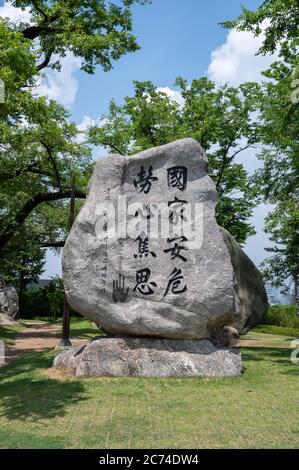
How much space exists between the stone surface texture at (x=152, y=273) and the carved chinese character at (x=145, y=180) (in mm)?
37

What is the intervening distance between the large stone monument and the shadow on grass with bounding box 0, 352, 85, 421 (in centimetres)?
70

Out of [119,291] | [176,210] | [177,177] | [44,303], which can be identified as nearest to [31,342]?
[119,291]

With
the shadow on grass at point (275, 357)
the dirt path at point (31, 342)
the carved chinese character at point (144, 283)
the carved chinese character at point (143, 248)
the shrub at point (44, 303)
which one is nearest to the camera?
the carved chinese character at point (144, 283)

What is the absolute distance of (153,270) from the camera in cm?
931

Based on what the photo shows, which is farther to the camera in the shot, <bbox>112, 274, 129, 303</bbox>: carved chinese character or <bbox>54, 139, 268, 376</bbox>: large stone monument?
<bbox>112, 274, 129, 303</bbox>: carved chinese character

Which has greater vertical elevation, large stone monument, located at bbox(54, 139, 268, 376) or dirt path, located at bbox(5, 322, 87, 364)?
large stone monument, located at bbox(54, 139, 268, 376)

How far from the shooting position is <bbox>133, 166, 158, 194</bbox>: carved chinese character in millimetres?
9727

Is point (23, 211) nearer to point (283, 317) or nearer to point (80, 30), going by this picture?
point (80, 30)

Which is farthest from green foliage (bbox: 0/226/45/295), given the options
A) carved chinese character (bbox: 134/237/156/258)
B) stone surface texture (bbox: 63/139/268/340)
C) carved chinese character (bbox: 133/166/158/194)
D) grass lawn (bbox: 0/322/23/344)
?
carved chinese character (bbox: 134/237/156/258)

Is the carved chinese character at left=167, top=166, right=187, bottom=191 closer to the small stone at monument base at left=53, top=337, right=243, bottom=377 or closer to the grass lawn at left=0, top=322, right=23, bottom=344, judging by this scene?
the small stone at monument base at left=53, top=337, right=243, bottom=377

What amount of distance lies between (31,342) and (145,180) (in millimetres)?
10007

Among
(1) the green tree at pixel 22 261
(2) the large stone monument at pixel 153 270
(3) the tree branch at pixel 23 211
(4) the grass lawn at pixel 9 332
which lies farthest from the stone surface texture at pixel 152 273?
(1) the green tree at pixel 22 261

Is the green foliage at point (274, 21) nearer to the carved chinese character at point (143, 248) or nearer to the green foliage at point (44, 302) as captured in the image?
the carved chinese character at point (143, 248)

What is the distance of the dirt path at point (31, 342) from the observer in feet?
47.4
